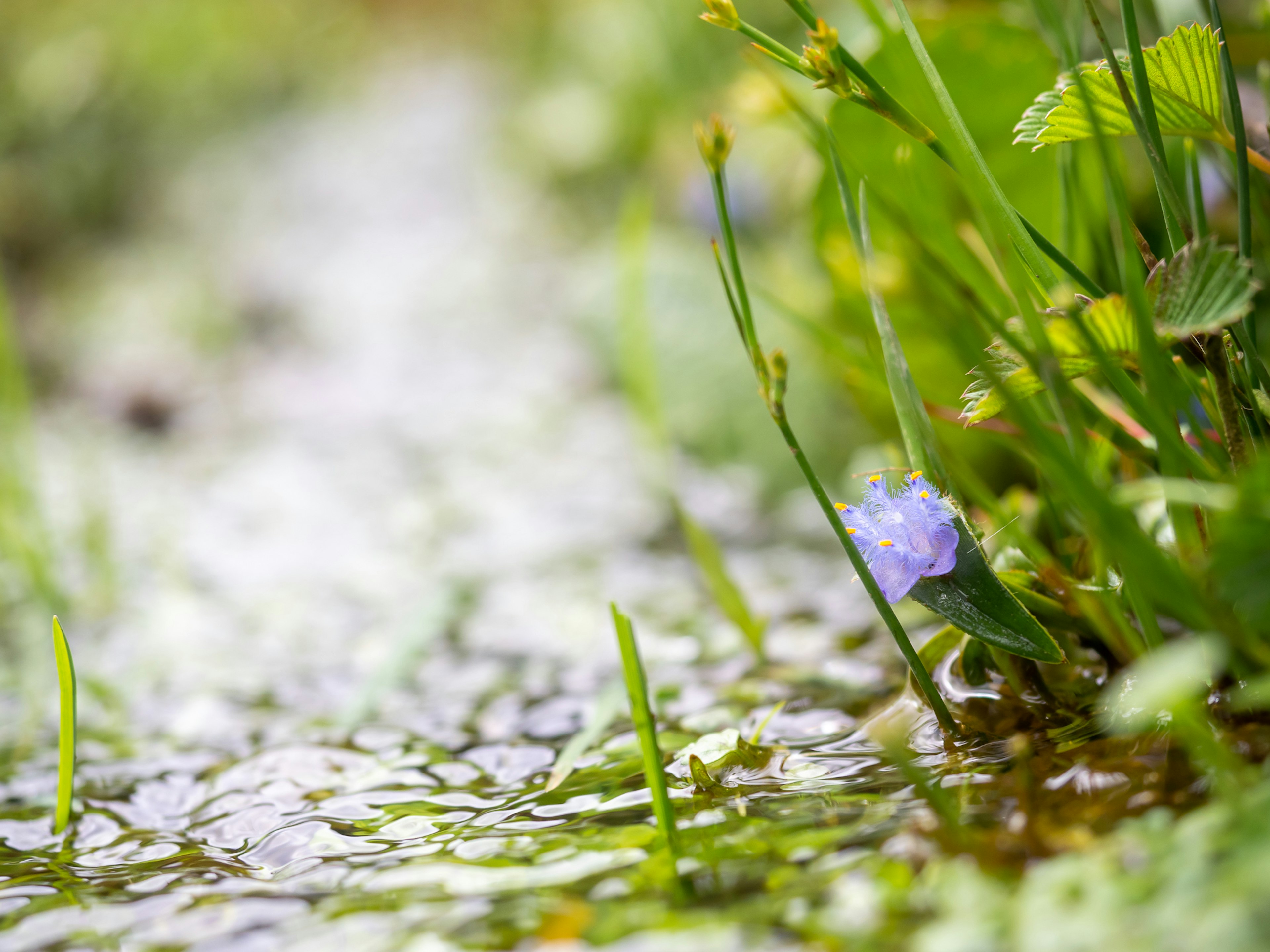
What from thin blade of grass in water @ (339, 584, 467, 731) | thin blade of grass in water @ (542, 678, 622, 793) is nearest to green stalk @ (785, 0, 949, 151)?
thin blade of grass in water @ (542, 678, 622, 793)

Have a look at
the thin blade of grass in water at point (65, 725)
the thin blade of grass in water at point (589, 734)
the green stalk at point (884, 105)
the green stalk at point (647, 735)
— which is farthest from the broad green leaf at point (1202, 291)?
the thin blade of grass in water at point (65, 725)

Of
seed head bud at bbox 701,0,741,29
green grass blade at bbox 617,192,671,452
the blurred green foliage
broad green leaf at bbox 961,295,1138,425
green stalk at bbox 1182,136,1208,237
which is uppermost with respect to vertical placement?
the blurred green foliage

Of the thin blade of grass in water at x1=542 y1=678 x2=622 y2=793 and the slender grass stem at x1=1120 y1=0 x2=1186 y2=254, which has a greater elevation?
the slender grass stem at x1=1120 y1=0 x2=1186 y2=254

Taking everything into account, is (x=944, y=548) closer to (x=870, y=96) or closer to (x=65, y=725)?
(x=870, y=96)

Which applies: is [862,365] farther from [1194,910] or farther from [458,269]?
[458,269]

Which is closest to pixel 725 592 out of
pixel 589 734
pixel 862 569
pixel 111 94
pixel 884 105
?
pixel 589 734

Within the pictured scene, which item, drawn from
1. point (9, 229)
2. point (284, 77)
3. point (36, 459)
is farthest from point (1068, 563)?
point (284, 77)

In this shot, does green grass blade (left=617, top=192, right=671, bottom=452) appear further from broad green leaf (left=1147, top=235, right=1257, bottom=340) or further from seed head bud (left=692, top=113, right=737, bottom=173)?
broad green leaf (left=1147, top=235, right=1257, bottom=340)
